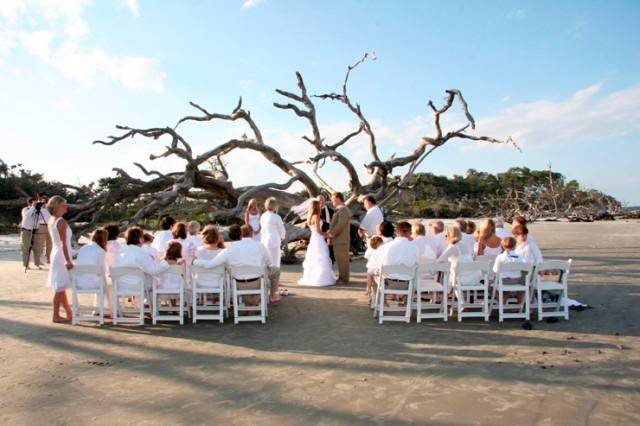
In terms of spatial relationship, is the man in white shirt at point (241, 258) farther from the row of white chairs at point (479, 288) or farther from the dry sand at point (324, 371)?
the row of white chairs at point (479, 288)

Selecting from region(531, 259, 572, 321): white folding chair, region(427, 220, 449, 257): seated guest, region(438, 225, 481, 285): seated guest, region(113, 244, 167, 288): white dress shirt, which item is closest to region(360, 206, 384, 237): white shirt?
region(427, 220, 449, 257): seated guest

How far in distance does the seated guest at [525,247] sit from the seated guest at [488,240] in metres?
0.61

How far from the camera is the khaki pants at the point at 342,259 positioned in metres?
10.8

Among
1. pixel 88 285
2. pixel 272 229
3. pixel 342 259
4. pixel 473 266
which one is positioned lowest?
pixel 88 285

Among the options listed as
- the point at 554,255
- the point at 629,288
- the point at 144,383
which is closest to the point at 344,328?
the point at 144,383


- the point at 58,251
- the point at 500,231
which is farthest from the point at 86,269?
the point at 500,231

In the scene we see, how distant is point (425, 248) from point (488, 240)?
108cm

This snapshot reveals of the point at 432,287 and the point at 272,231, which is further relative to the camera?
the point at 272,231

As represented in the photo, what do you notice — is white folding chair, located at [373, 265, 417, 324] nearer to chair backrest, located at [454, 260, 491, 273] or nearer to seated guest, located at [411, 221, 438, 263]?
chair backrest, located at [454, 260, 491, 273]

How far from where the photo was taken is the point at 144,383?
491cm

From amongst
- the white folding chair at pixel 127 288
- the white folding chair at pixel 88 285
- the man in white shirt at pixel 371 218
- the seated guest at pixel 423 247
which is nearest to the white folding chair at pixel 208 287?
the white folding chair at pixel 127 288

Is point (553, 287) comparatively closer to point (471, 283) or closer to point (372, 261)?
point (471, 283)

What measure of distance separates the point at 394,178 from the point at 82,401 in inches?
576

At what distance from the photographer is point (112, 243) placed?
849 centimetres
